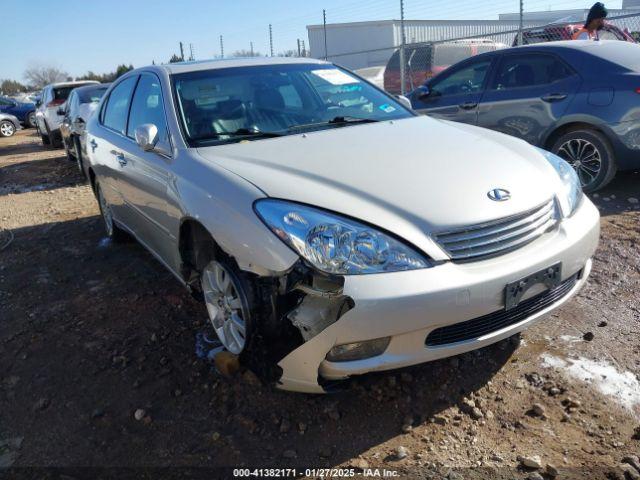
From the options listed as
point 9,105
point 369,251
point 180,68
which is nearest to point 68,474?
point 369,251

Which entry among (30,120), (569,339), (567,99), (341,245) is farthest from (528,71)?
(30,120)

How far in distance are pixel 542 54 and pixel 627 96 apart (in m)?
1.11

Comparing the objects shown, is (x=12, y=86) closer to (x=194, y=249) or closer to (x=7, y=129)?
(x=7, y=129)

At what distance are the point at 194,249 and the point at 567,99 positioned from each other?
4258mm

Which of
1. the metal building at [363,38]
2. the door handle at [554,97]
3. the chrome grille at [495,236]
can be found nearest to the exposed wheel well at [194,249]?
the chrome grille at [495,236]

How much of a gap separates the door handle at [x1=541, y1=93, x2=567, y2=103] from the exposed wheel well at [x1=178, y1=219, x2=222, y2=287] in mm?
4224

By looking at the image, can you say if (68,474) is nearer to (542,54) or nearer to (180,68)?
(180,68)

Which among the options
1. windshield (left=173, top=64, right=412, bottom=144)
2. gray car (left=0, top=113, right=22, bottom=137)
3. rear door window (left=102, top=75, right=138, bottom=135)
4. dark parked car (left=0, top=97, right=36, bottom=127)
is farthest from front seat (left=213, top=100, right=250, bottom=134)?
dark parked car (left=0, top=97, right=36, bottom=127)

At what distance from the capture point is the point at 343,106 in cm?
378

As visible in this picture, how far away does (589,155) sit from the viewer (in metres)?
5.46

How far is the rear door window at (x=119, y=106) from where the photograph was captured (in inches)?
168

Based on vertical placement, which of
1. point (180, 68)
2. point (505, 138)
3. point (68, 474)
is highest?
point (180, 68)

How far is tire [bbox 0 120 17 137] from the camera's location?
63.9 ft

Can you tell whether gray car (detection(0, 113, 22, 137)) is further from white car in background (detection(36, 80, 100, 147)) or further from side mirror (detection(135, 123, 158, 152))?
side mirror (detection(135, 123, 158, 152))
